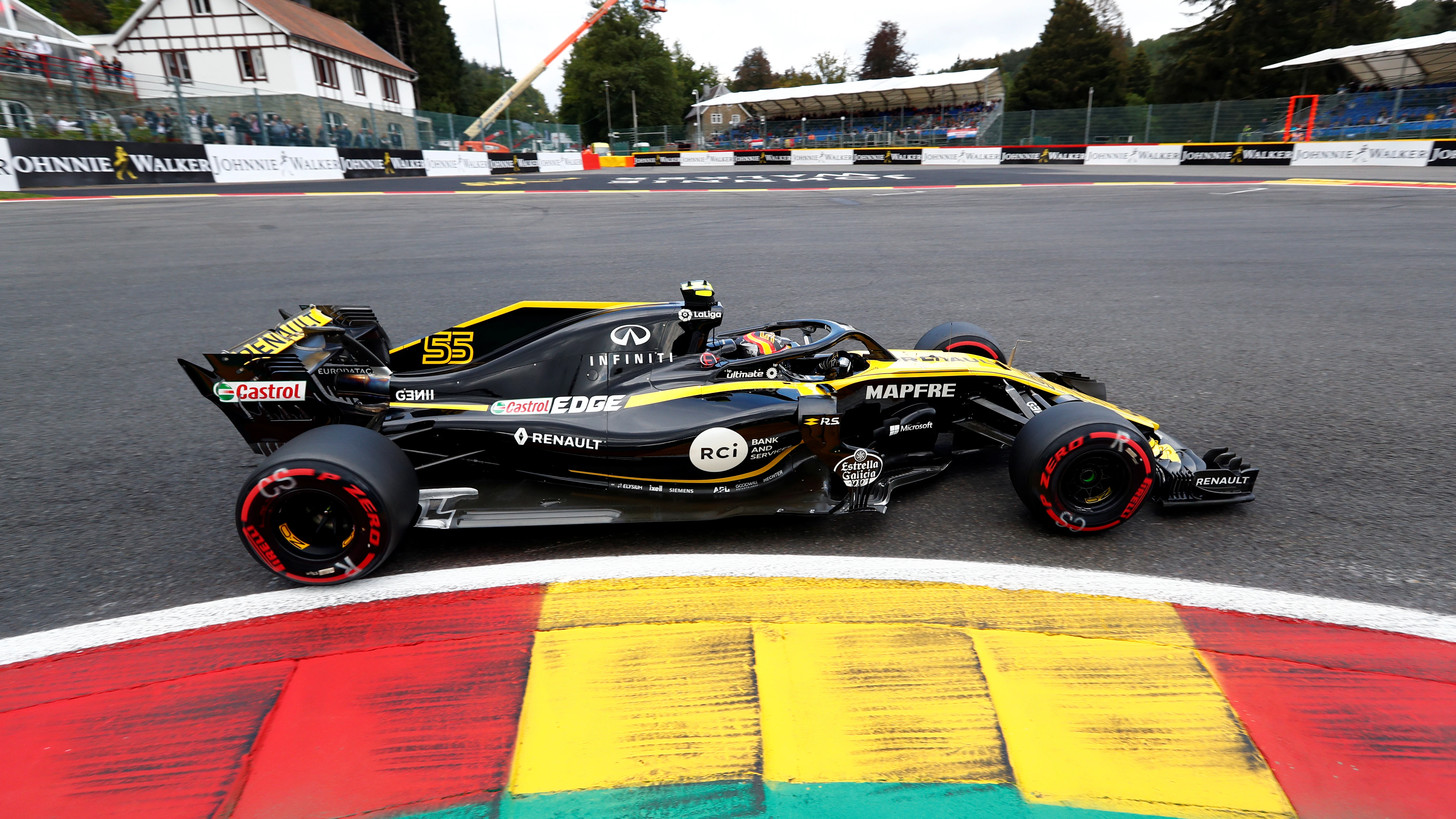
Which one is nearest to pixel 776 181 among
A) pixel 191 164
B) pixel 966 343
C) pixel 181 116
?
pixel 191 164

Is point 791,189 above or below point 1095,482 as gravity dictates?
above

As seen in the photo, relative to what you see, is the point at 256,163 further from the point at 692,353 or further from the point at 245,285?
the point at 692,353

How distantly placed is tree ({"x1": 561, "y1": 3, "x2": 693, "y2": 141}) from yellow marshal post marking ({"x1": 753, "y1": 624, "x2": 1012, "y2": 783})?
87.4 meters

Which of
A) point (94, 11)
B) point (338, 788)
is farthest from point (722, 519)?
point (94, 11)

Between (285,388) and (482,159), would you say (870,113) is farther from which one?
(285,388)

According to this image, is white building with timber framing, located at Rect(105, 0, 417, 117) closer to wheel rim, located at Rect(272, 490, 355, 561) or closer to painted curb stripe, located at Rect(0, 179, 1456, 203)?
painted curb stripe, located at Rect(0, 179, 1456, 203)

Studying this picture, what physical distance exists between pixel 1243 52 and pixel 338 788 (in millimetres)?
66755

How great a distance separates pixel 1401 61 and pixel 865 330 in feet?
153

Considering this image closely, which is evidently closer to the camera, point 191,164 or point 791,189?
point 791,189

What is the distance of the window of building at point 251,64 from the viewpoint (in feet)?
134

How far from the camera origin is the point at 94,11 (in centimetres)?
6259

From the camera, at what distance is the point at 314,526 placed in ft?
9.64

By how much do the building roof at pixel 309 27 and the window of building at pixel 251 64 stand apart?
2.28 meters

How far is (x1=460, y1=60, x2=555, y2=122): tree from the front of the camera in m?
75.1
